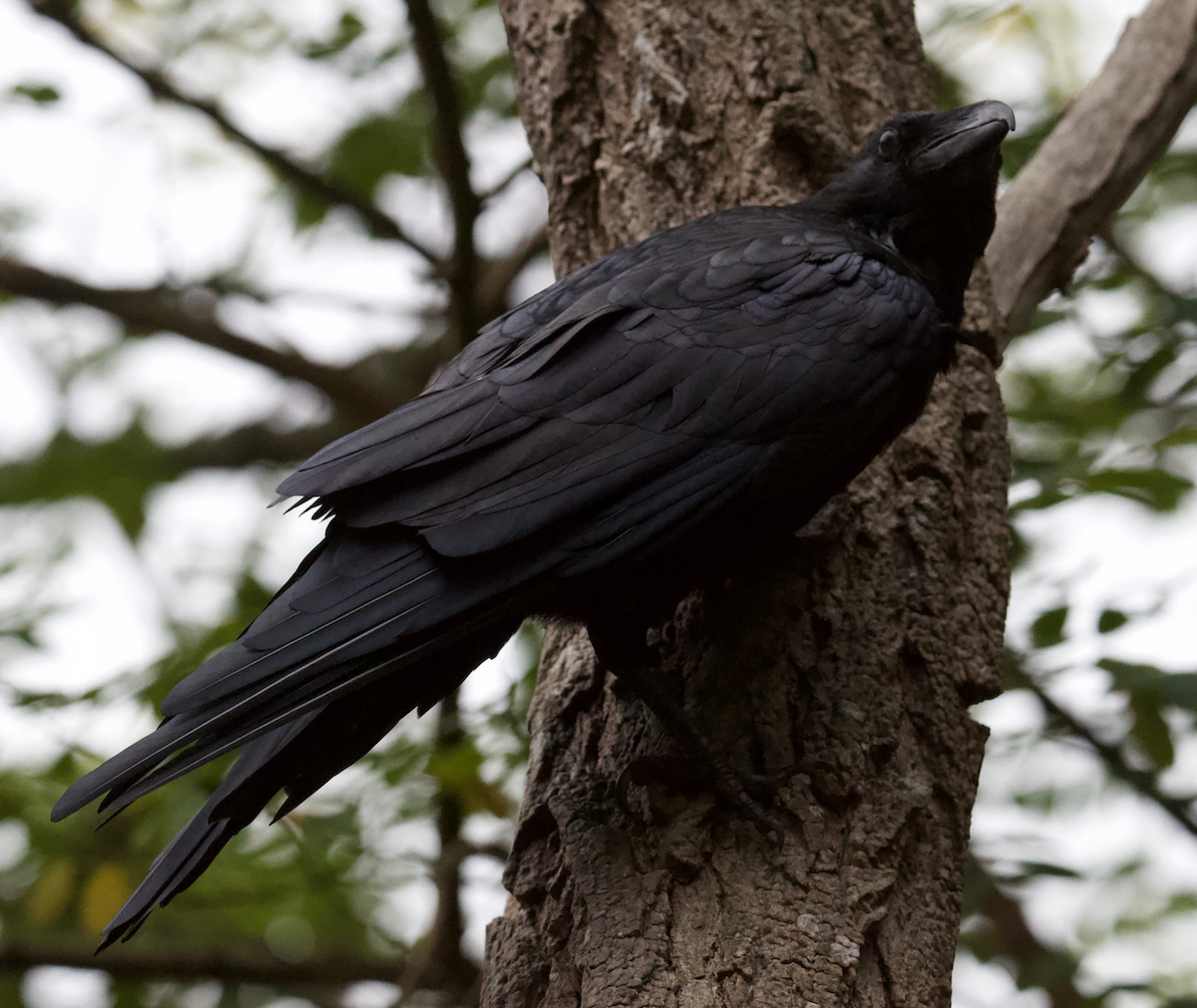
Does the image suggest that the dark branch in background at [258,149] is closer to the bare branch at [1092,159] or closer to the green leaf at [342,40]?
the green leaf at [342,40]

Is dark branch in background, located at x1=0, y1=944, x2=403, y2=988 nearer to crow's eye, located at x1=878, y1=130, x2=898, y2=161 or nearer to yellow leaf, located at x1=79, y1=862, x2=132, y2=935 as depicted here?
yellow leaf, located at x1=79, y1=862, x2=132, y2=935

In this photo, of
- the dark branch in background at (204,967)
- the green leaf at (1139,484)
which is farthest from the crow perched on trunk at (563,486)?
the dark branch in background at (204,967)

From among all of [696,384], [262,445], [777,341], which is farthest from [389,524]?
[262,445]

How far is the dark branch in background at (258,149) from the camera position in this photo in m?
4.25

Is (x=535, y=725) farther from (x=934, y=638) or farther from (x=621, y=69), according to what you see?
(x=621, y=69)

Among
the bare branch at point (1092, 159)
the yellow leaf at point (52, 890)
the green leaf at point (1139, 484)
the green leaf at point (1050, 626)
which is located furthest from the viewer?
the yellow leaf at point (52, 890)

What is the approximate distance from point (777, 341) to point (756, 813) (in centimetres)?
86

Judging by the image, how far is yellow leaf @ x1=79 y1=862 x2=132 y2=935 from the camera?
370 centimetres

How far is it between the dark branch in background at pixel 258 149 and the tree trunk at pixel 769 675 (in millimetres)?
1275

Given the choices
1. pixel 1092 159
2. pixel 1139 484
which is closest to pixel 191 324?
pixel 1092 159

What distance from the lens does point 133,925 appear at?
1977mm

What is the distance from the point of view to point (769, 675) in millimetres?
2248

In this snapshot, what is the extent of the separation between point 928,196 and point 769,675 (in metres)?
1.17

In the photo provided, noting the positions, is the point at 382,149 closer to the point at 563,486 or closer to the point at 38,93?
the point at 38,93
